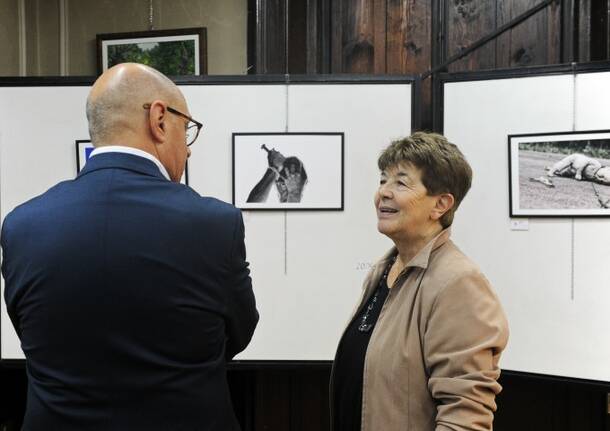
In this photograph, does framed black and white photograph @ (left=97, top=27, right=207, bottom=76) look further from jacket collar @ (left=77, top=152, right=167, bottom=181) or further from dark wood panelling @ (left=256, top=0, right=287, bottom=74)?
jacket collar @ (left=77, top=152, right=167, bottom=181)

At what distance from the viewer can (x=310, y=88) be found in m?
3.01

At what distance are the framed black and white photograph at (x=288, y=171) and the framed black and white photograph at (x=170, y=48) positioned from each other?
0.80m

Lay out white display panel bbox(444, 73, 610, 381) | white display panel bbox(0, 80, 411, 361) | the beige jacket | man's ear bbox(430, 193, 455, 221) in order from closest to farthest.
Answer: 1. the beige jacket
2. man's ear bbox(430, 193, 455, 221)
3. white display panel bbox(444, 73, 610, 381)
4. white display panel bbox(0, 80, 411, 361)

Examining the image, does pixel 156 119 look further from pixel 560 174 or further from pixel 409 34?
pixel 409 34

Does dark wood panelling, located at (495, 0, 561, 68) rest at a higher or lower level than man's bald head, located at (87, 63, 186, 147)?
higher

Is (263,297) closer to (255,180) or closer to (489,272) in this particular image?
(255,180)

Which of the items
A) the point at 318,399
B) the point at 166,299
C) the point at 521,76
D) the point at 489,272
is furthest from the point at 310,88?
the point at 166,299

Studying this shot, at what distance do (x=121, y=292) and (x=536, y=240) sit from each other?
2.23 meters

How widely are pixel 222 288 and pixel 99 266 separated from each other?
9.9 inches

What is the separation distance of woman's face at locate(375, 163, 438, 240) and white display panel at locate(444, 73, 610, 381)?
4.33 ft

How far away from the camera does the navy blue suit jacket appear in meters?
1.11

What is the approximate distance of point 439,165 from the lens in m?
1.64

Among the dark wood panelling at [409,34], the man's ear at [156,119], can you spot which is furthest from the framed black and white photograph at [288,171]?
the man's ear at [156,119]

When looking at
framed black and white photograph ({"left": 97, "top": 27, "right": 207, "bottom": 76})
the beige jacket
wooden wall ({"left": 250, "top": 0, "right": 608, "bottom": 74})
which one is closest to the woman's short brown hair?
the beige jacket
